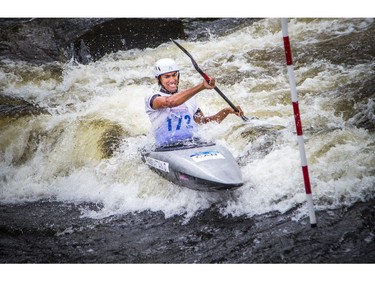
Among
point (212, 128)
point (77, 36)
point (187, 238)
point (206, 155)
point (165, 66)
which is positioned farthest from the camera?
point (77, 36)

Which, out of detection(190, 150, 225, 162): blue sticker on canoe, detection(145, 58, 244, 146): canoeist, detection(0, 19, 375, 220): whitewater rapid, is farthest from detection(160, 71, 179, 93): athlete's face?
detection(190, 150, 225, 162): blue sticker on canoe

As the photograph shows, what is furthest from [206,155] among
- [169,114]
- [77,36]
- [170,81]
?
[77,36]

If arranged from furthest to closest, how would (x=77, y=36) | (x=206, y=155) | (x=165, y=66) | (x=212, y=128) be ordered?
(x=77, y=36)
(x=212, y=128)
(x=165, y=66)
(x=206, y=155)

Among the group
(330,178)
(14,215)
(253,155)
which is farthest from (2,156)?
(330,178)

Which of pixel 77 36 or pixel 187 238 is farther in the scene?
pixel 77 36

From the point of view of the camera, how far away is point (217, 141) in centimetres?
381

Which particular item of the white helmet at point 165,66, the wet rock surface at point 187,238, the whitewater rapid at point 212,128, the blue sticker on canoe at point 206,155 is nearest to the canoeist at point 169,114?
the white helmet at point 165,66

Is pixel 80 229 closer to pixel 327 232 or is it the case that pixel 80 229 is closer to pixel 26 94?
pixel 26 94

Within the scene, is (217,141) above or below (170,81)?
below

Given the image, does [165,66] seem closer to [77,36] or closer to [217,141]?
[217,141]

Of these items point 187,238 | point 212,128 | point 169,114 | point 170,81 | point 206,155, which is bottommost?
point 187,238
